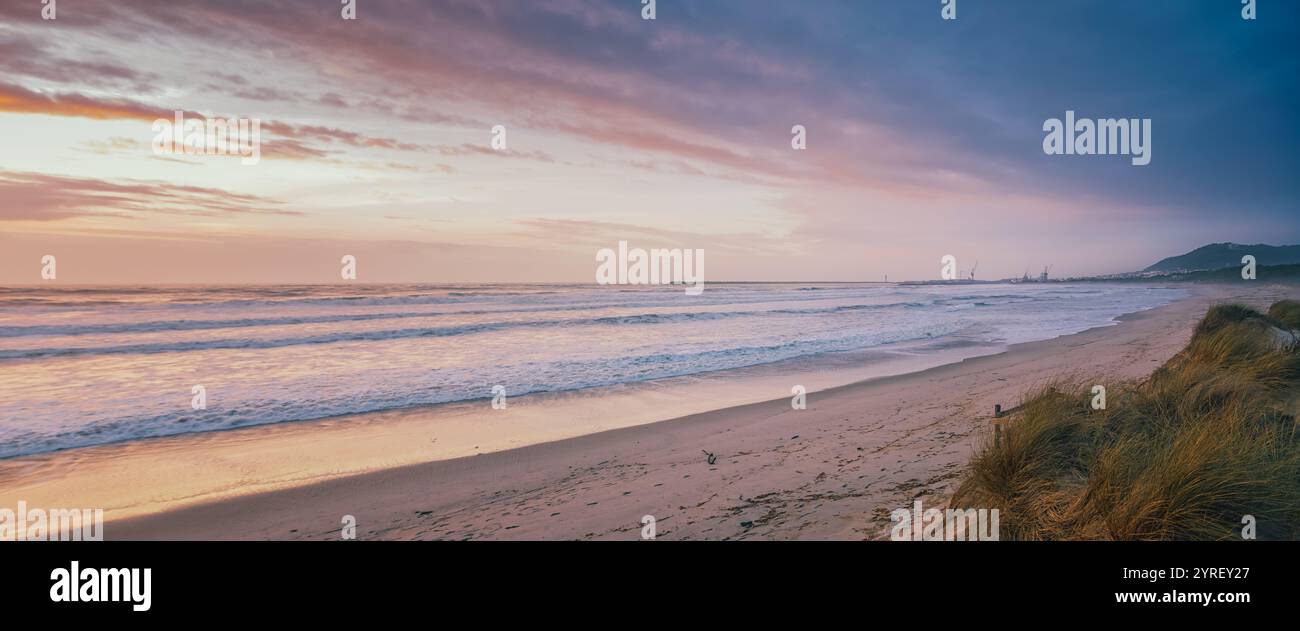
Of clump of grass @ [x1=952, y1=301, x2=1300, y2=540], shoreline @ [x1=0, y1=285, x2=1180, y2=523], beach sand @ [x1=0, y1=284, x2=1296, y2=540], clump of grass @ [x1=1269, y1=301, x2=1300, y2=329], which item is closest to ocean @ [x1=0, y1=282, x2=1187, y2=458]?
shoreline @ [x1=0, y1=285, x2=1180, y2=523]

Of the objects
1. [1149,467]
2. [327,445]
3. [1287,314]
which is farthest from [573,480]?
[1287,314]

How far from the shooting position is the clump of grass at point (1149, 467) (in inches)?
131

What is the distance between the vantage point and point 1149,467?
12.0 feet

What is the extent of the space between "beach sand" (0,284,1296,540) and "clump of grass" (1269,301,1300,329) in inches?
347

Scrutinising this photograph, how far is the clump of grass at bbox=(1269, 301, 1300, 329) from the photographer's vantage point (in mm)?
12969

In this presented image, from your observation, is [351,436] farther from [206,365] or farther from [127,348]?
[127,348]

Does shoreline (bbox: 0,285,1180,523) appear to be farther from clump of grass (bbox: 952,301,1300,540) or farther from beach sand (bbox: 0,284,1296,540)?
clump of grass (bbox: 952,301,1300,540)

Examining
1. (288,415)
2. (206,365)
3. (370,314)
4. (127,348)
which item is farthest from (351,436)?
(370,314)

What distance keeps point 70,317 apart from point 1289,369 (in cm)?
4919

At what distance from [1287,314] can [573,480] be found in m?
19.4

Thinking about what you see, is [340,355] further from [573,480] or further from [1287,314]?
[1287,314]

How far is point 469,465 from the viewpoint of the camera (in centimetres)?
754

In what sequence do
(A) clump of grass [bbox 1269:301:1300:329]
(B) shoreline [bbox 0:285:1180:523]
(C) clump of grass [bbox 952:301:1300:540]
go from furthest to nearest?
1. (A) clump of grass [bbox 1269:301:1300:329]
2. (B) shoreline [bbox 0:285:1180:523]
3. (C) clump of grass [bbox 952:301:1300:540]

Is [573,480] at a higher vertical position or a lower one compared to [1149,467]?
lower
